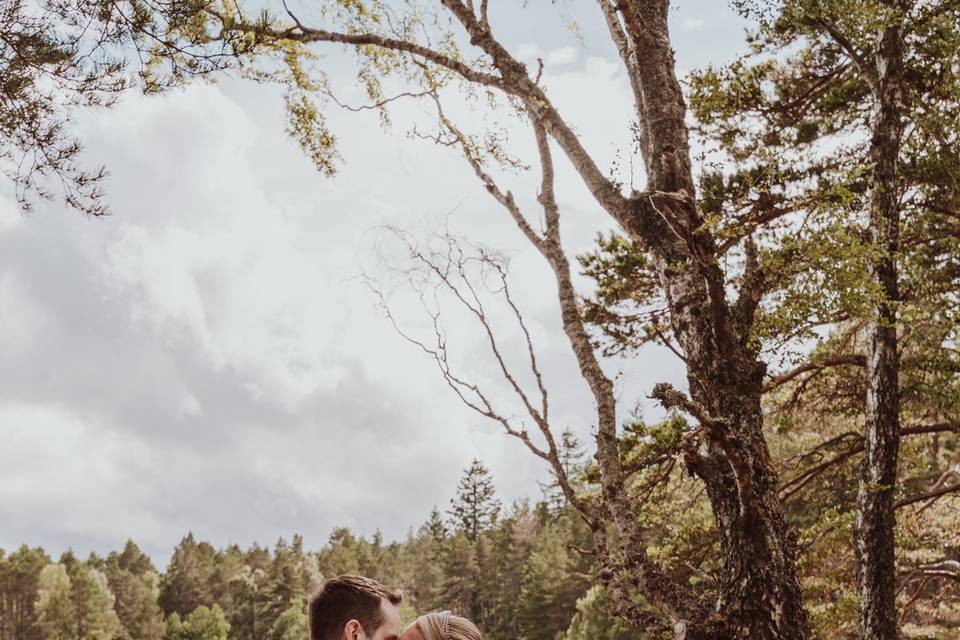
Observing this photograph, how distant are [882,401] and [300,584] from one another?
221 ft

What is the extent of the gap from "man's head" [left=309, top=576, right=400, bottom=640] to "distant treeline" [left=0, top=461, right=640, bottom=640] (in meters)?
32.4

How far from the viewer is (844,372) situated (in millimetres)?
10180

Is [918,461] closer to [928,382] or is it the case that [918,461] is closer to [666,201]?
[928,382]

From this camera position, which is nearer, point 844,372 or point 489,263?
point 489,263

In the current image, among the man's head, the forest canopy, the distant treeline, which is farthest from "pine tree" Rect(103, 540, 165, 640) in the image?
the man's head

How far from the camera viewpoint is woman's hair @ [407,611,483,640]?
73.7 inches

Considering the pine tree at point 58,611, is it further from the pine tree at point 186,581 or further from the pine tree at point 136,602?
the pine tree at point 186,581

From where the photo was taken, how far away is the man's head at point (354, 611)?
196 centimetres

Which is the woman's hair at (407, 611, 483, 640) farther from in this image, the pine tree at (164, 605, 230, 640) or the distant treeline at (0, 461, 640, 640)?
the pine tree at (164, 605, 230, 640)

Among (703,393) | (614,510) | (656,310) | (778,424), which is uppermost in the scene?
(656,310)

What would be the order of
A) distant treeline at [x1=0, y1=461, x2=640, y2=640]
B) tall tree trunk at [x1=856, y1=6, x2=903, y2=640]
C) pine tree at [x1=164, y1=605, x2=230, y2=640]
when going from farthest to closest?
pine tree at [x1=164, y1=605, x2=230, y2=640]
distant treeline at [x1=0, y1=461, x2=640, y2=640]
tall tree trunk at [x1=856, y1=6, x2=903, y2=640]

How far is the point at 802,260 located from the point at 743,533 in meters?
2.31

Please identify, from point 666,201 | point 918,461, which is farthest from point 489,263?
point 918,461

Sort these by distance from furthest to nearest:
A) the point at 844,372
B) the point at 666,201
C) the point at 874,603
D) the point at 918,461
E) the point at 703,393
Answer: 1. the point at 918,461
2. the point at 844,372
3. the point at 874,603
4. the point at 666,201
5. the point at 703,393
